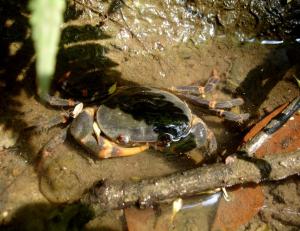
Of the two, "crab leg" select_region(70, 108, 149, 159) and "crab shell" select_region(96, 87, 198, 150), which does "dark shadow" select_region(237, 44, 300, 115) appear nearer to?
"crab shell" select_region(96, 87, 198, 150)

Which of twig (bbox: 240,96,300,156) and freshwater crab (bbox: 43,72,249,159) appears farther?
freshwater crab (bbox: 43,72,249,159)

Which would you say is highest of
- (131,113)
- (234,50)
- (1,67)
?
(234,50)

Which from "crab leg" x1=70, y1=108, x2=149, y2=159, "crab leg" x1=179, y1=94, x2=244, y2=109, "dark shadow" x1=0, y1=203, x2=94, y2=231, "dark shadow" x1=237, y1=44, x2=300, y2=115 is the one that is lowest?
"dark shadow" x1=0, y1=203, x2=94, y2=231

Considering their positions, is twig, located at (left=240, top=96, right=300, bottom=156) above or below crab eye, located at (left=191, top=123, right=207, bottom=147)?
above

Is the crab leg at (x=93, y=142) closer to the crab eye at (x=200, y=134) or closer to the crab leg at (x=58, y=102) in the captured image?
the crab leg at (x=58, y=102)

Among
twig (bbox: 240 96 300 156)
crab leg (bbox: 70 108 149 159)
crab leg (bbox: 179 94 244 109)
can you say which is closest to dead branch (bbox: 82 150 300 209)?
twig (bbox: 240 96 300 156)

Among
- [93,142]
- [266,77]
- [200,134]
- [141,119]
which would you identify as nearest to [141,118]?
[141,119]

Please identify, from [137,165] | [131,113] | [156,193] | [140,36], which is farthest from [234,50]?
[156,193]

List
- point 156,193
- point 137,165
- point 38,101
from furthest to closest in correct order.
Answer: point 38,101 → point 137,165 → point 156,193

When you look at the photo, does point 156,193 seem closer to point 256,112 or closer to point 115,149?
point 115,149
